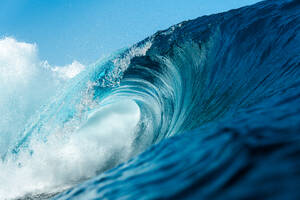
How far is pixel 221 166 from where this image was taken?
126 centimetres

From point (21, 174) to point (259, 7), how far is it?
7.47m

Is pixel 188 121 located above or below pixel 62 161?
below

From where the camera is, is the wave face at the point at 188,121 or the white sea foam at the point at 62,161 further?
the white sea foam at the point at 62,161

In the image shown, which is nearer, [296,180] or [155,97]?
[296,180]

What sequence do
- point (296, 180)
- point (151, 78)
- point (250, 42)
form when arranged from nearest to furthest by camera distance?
point (296, 180), point (250, 42), point (151, 78)

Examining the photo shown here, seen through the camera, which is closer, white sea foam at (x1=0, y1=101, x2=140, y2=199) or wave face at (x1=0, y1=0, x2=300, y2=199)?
wave face at (x1=0, y1=0, x2=300, y2=199)

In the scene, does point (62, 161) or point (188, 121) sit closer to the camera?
point (188, 121)

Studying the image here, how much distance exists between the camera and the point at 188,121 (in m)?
6.11

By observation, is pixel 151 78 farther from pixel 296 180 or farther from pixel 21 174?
pixel 296 180

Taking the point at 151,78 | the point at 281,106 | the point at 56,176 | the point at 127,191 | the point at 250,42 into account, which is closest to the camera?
the point at 127,191

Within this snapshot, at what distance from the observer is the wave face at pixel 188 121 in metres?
1.21

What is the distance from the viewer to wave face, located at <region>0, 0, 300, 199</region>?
1.21 m

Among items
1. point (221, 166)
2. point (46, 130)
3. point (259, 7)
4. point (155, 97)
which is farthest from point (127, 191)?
point (155, 97)

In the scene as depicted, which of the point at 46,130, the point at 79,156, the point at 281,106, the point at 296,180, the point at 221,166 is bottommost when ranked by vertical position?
the point at 296,180
